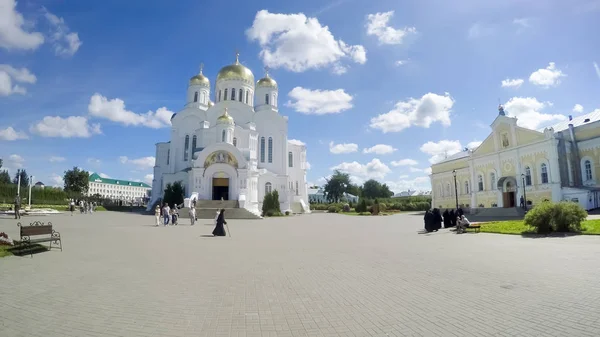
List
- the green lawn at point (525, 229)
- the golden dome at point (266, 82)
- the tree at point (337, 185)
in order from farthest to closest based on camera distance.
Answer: the tree at point (337, 185) < the golden dome at point (266, 82) < the green lawn at point (525, 229)

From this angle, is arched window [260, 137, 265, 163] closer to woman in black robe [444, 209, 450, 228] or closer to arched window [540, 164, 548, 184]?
woman in black robe [444, 209, 450, 228]

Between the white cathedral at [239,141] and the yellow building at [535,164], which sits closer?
the yellow building at [535,164]

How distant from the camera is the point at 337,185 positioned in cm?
8431

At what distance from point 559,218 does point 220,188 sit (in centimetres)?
3032

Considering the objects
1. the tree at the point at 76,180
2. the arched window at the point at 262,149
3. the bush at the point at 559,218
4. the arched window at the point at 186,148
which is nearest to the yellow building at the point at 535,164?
the bush at the point at 559,218

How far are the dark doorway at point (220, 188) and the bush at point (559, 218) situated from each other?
93.4 ft

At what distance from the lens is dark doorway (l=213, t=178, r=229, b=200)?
1407 inches

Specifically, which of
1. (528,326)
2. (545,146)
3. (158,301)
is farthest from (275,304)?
(545,146)

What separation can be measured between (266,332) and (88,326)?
2203 millimetres

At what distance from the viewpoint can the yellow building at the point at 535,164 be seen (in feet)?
94.7

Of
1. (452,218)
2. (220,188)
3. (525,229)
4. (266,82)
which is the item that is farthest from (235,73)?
(525,229)

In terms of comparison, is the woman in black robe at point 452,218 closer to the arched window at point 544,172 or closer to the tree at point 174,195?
the arched window at point 544,172

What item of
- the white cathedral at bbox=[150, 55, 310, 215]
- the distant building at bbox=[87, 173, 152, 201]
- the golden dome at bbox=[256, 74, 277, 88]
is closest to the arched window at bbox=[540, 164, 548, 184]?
the white cathedral at bbox=[150, 55, 310, 215]

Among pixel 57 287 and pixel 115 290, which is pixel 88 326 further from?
pixel 57 287
